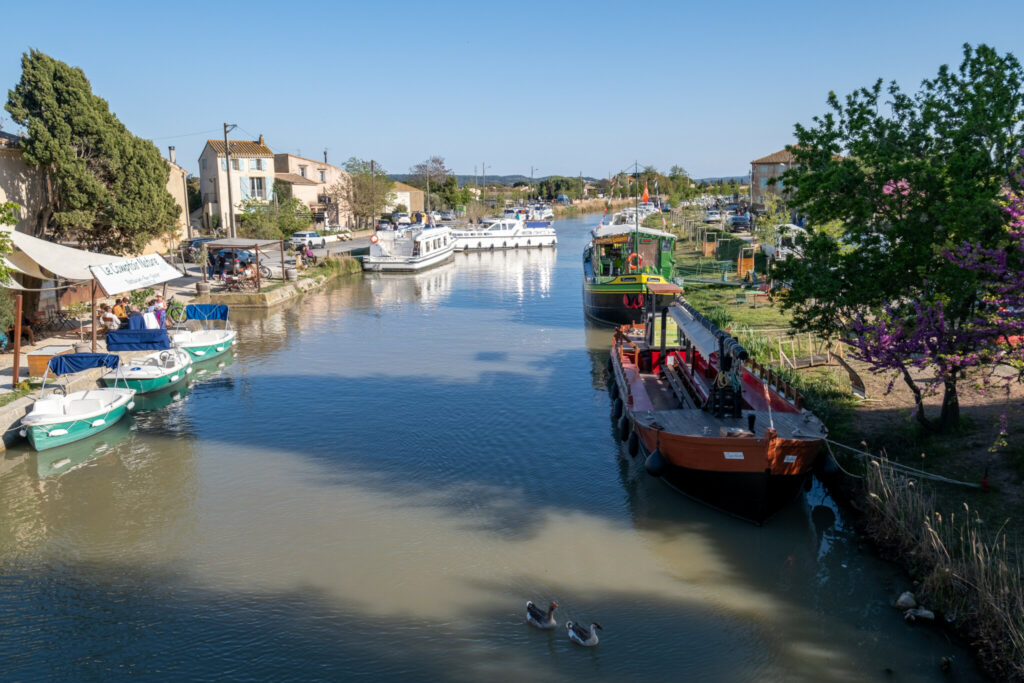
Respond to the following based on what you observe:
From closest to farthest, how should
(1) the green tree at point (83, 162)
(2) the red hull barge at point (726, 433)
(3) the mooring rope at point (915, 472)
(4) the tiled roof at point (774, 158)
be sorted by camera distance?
1. (3) the mooring rope at point (915, 472)
2. (2) the red hull barge at point (726, 433)
3. (1) the green tree at point (83, 162)
4. (4) the tiled roof at point (774, 158)

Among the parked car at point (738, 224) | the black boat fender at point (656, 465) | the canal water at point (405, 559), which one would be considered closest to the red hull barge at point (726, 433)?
the black boat fender at point (656, 465)

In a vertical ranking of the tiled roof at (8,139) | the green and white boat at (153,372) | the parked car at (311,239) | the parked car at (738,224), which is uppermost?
the tiled roof at (8,139)

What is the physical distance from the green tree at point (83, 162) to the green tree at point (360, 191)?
120 ft

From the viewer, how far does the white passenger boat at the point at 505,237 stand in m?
61.6

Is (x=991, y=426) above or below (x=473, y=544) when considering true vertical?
above

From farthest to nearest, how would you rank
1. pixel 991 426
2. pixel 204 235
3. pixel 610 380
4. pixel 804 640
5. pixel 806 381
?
pixel 204 235
pixel 610 380
pixel 806 381
pixel 991 426
pixel 804 640

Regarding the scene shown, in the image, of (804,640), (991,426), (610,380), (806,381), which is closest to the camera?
(804,640)

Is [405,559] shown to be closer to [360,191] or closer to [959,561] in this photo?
[959,561]

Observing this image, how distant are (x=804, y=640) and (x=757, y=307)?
19.0 m

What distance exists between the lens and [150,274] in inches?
811

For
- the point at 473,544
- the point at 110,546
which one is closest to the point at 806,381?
the point at 473,544

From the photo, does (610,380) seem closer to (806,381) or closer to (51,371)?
(806,381)

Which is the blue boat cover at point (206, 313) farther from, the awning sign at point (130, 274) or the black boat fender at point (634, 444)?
the black boat fender at point (634, 444)

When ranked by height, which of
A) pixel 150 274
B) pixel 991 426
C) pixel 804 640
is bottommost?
pixel 804 640
